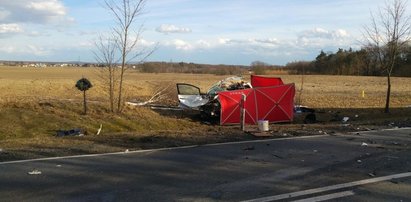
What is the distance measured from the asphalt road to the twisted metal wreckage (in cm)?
953

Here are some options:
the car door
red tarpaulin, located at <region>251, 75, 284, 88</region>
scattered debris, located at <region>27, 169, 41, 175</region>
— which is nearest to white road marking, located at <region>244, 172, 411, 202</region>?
scattered debris, located at <region>27, 169, 41, 175</region>

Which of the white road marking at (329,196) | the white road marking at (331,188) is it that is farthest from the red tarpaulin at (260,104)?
the white road marking at (329,196)

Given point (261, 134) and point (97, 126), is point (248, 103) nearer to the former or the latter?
point (97, 126)

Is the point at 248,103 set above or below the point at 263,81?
below

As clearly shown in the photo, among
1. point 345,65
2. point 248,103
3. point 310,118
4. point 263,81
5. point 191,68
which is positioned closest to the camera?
point 248,103

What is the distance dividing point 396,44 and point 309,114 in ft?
18.1

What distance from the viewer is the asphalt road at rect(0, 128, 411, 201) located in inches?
253

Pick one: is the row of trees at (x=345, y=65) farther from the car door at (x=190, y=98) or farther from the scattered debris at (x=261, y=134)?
the scattered debris at (x=261, y=134)

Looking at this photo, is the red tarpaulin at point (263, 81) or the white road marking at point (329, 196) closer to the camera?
the white road marking at point (329, 196)

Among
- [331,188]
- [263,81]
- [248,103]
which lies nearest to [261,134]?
[331,188]

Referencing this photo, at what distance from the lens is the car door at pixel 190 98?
22.2 metres

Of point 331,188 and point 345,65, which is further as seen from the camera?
point 345,65

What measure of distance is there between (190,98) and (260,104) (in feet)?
11.9

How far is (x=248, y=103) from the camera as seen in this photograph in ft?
66.1
